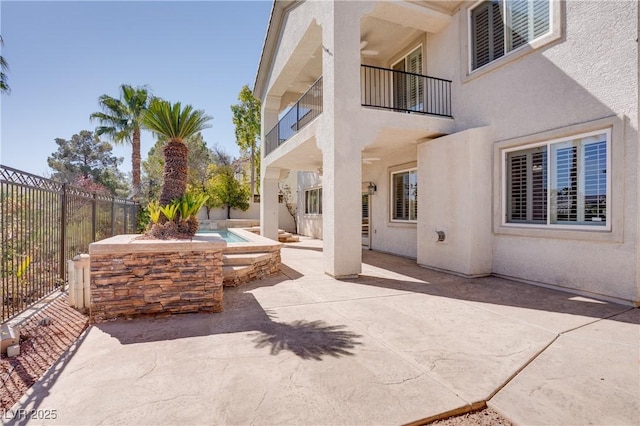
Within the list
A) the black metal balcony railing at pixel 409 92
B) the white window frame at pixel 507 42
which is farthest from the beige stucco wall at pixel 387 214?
the white window frame at pixel 507 42

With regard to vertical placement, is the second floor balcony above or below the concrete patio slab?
above

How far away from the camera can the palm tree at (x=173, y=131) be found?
6418 mm

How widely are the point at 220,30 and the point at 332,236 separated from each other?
10881mm

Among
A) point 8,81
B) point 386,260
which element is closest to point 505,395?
point 386,260

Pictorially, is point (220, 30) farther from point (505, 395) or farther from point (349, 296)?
point (505, 395)

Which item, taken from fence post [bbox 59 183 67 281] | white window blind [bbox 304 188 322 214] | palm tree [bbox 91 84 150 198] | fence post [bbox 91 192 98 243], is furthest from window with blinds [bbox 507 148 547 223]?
palm tree [bbox 91 84 150 198]

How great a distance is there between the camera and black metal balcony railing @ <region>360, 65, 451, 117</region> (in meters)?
9.51

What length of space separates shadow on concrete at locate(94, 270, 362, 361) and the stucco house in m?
3.15

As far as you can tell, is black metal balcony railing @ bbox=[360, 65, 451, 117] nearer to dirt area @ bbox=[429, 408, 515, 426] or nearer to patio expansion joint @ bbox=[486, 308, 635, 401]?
patio expansion joint @ bbox=[486, 308, 635, 401]

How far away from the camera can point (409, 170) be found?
1103 centimetres

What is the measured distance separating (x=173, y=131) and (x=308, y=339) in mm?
5129

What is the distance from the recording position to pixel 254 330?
4430 millimetres

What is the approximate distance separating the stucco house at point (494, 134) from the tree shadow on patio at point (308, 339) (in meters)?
3.24

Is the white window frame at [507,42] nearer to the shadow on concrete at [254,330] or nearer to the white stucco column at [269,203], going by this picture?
the shadow on concrete at [254,330]
